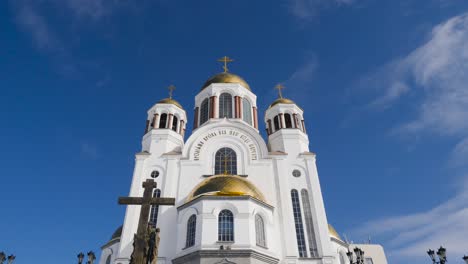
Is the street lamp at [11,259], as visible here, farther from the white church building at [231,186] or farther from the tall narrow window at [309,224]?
the tall narrow window at [309,224]

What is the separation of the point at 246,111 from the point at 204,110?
3.68m

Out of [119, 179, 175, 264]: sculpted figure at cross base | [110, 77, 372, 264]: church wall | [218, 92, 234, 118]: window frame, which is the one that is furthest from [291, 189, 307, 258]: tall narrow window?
[119, 179, 175, 264]: sculpted figure at cross base

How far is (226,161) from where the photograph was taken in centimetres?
2364

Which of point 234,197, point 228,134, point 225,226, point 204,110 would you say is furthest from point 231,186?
point 204,110

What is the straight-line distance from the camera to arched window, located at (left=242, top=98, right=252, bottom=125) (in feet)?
94.0

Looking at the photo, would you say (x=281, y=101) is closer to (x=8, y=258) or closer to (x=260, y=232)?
(x=260, y=232)

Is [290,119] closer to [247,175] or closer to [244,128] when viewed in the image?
[244,128]

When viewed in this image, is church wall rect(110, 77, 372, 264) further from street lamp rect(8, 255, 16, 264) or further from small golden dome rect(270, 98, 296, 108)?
street lamp rect(8, 255, 16, 264)

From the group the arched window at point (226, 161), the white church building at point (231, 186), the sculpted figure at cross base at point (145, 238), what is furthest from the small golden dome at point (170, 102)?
the sculpted figure at cross base at point (145, 238)

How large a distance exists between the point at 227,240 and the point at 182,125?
42.3ft

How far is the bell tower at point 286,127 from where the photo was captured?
25300 millimetres

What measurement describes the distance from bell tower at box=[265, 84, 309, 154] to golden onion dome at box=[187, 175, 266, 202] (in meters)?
5.88

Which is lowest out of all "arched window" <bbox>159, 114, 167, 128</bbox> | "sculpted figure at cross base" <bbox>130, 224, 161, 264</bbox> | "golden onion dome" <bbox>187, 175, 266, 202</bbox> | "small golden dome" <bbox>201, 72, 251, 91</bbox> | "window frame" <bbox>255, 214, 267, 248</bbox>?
"sculpted figure at cross base" <bbox>130, 224, 161, 264</bbox>

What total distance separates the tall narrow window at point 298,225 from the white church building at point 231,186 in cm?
6
